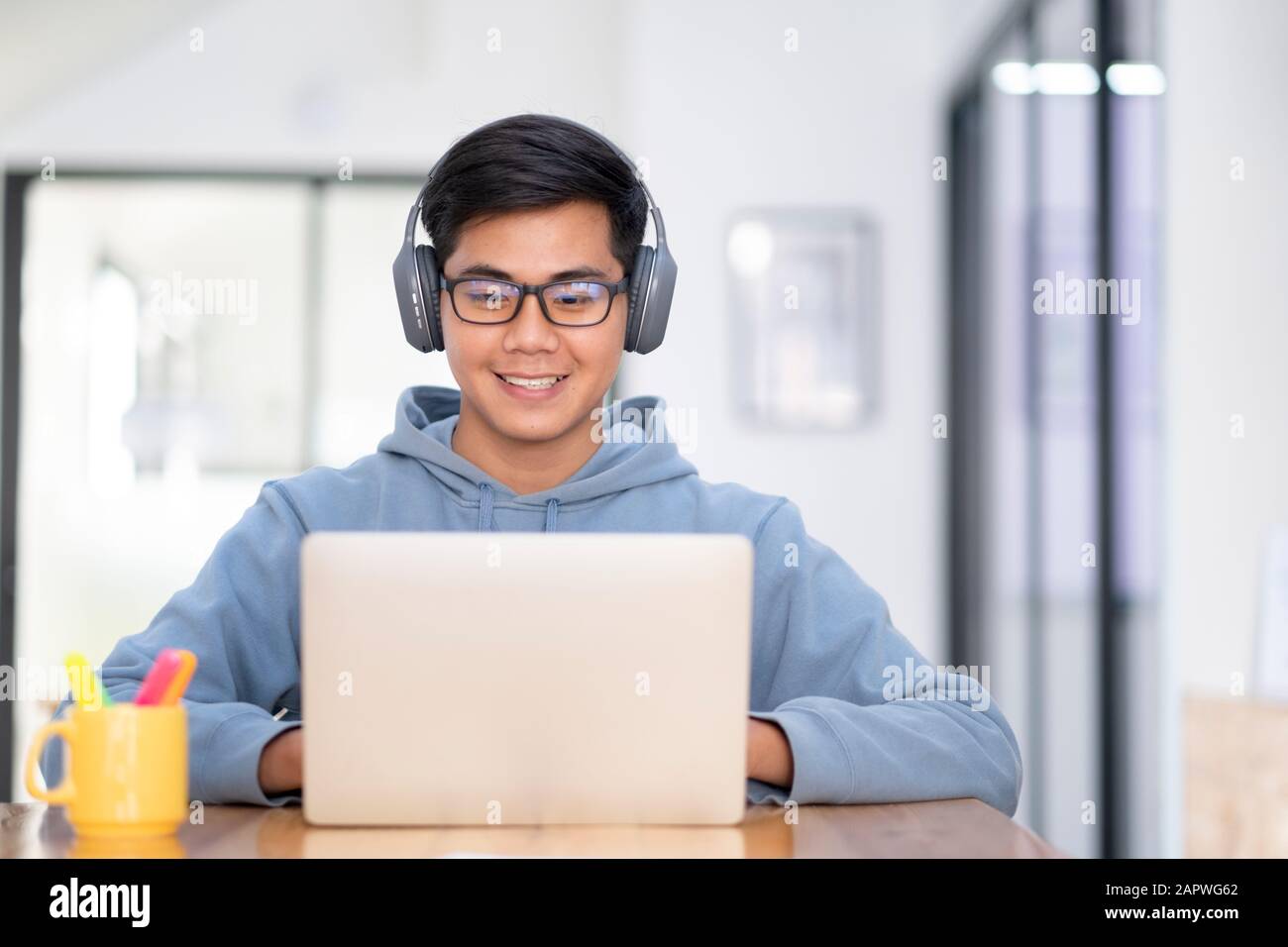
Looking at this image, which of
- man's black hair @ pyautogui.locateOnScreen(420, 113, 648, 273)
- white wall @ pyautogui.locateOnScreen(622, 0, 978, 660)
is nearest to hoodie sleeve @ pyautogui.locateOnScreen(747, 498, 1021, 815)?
man's black hair @ pyautogui.locateOnScreen(420, 113, 648, 273)

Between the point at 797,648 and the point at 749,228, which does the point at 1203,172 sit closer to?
the point at 797,648

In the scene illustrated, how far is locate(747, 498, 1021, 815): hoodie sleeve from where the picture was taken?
1.17 metres

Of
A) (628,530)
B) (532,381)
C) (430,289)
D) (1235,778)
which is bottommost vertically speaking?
(1235,778)

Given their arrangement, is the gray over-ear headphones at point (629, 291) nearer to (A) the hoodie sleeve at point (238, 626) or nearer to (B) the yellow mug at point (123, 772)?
(A) the hoodie sleeve at point (238, 626)

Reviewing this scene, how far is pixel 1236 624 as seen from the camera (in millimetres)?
2500

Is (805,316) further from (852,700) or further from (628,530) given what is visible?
(852,700)

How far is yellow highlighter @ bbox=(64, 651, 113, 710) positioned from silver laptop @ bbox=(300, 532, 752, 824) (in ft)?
0.49

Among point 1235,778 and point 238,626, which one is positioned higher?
point 238,626

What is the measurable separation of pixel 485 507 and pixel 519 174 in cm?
36

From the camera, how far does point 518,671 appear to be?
39.8 inches

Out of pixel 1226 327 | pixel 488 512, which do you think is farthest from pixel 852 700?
pixel 1226 327

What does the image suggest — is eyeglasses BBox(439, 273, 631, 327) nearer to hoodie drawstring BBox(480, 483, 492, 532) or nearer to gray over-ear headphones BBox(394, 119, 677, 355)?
gray over-ear headphones BBox(394, 119, 677, 355)

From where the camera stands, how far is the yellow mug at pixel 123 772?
39.6 inches
